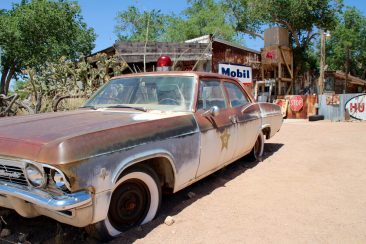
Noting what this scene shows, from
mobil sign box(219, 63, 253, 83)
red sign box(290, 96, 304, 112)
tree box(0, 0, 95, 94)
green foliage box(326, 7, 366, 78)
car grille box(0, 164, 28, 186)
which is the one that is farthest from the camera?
green foliage box(326, 7, 366, 78)

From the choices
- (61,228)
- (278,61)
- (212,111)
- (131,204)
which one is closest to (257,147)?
(212,111)

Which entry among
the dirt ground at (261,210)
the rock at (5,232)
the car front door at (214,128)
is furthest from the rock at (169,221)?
the rock at (5,232)

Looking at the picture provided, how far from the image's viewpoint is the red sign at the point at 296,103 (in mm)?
15461

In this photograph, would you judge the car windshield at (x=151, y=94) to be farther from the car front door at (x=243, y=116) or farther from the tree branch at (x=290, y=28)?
the tree branch at (x=290, y=28)

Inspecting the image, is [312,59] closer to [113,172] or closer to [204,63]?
[204,63]

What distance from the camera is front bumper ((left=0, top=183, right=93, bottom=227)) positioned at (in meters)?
2.43

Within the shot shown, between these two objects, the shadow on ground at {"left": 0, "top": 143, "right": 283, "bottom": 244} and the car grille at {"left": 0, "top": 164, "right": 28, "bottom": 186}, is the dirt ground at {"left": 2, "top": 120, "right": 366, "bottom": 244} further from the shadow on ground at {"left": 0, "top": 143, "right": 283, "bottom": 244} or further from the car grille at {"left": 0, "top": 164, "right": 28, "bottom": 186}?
the car grille at {"left": 0, "top": 164, "right": 28, "bottom": 186}

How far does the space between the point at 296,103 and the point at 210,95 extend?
12.2 meters

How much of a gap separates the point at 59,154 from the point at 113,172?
1.57ft

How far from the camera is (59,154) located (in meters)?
2.45

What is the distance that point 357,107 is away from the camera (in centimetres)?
1356

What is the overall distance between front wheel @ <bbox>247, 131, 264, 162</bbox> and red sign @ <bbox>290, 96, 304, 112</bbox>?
10042mm

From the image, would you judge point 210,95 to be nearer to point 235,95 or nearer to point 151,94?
point 151,94

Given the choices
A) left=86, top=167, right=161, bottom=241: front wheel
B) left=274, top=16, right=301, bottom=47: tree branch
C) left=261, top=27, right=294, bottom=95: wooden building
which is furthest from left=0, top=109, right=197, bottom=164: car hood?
left=274, top=16, right=301, bottom=47: tree branch
